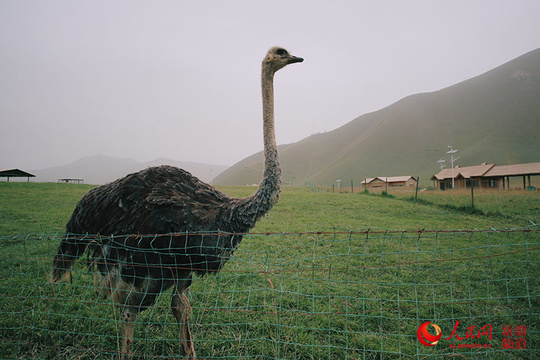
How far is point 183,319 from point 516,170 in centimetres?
3442

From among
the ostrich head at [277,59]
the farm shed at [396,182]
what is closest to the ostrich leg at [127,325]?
the ostrich head at [277,59]

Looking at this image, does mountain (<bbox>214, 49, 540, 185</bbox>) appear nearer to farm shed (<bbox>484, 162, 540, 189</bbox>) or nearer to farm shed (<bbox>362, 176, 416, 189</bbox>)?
farm shed (<bbox>362, 176, 416, 189</bbox>)

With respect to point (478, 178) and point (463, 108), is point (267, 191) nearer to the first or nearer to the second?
point (478, 178)

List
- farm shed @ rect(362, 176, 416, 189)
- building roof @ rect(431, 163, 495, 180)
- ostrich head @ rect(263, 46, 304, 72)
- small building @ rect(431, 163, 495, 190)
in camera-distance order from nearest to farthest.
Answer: ostrich head @ rect(263, 46, 304, 72), building roof @ rect(431, 163, 495, 180), small building @ rect(431, 163, 495, 190), farm shed @ rect(362, 176, 416, 189)

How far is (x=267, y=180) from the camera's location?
310cm

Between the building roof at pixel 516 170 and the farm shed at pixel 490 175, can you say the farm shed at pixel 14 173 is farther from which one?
the building roof at pixel 516 170

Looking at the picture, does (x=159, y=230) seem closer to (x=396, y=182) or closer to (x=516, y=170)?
(x=516, y=170)

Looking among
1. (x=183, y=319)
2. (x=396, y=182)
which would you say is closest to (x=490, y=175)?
(x=396, y=182)

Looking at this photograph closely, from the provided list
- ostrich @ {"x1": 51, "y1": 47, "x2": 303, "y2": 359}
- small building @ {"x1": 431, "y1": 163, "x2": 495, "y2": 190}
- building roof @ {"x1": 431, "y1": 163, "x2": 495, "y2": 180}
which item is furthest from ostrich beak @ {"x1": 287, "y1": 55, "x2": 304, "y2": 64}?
building roof @ {"x1": 431, "y1": 163, "x2": 495, "y2": 180}

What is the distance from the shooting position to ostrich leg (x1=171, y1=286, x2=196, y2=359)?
282 centimetres

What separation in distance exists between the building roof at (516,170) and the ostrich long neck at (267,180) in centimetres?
2970

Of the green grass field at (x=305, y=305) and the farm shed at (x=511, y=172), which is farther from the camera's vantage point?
the farm shed at (x=511, y=172)

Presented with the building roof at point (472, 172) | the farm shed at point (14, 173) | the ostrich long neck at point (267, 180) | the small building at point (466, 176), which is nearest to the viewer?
the ostrich long neck at point (267, 180)

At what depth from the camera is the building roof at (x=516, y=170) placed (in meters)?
25.4
